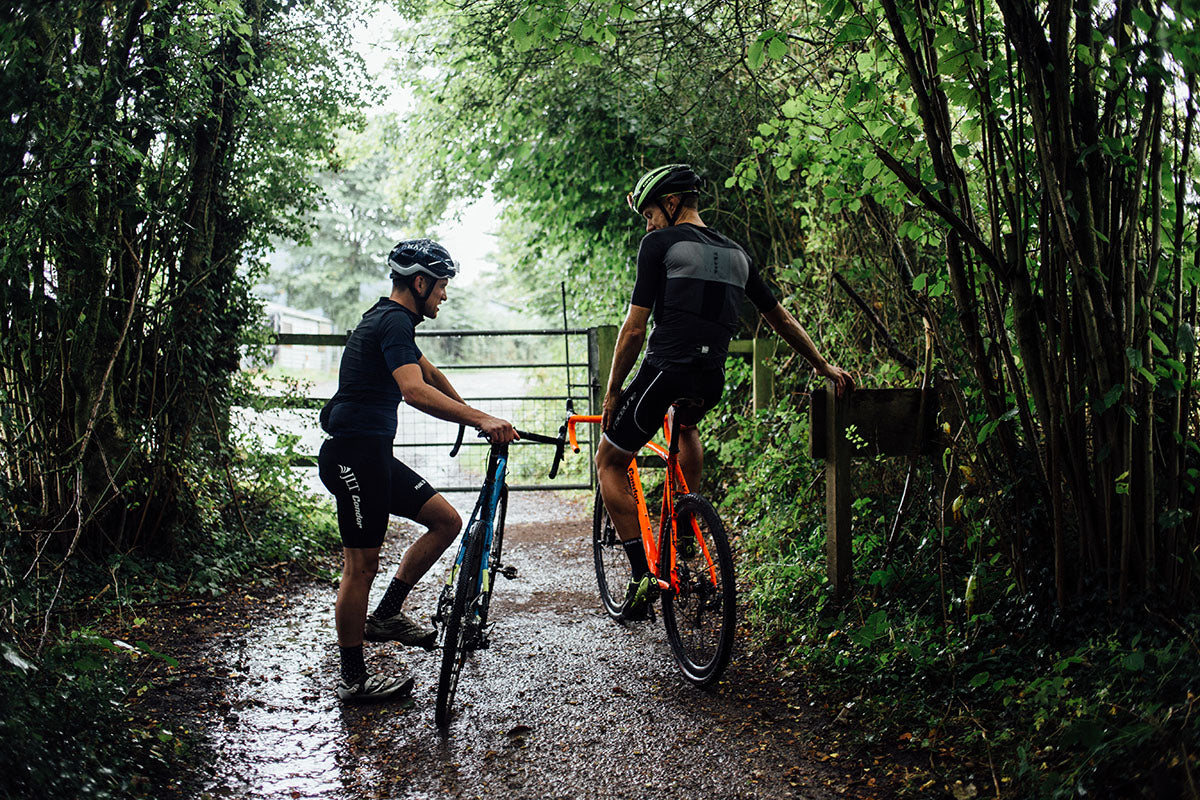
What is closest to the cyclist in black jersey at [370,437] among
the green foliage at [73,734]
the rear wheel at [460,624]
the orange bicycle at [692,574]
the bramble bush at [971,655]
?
the rear wheel at [460,624]

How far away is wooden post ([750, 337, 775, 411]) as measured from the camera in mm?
7383

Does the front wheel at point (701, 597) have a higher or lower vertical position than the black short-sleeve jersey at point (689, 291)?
lower

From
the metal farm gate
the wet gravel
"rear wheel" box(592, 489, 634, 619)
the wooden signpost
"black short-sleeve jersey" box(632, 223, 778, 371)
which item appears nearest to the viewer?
the wet gravel

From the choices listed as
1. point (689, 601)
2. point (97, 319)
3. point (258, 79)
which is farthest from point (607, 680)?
point (258, 79)

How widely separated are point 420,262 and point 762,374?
4045mm

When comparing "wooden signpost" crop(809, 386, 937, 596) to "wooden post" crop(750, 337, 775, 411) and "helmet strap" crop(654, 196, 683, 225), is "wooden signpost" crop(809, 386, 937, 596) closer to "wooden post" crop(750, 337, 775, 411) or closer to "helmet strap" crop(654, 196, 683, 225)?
"helmet strap" crop(654, 196, 683, 225)

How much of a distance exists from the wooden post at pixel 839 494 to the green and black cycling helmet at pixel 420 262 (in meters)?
1.97

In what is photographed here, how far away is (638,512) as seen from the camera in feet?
14.8

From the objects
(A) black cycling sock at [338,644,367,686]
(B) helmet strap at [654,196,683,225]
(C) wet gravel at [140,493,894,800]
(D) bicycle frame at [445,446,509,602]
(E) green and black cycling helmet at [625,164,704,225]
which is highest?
(E) green and black cycling helmet at [625,164,704,225]

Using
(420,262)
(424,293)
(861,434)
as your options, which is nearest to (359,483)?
(424,293)

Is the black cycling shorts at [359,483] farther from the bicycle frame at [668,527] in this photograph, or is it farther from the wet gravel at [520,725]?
the bicycle frame at [668,527]

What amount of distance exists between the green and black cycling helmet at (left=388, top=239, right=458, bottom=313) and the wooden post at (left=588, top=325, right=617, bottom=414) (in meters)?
4.22

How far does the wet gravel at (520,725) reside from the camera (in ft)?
10.4

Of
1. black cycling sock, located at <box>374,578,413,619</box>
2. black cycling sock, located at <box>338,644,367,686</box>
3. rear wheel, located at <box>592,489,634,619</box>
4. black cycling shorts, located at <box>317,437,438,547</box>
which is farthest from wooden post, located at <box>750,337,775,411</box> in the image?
black cycling sock, located at <box>338,644,367,686</box>
